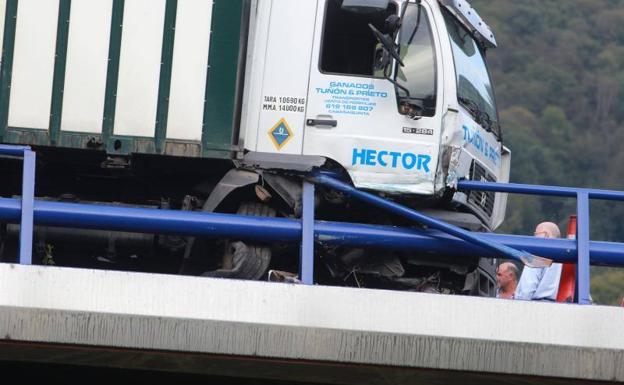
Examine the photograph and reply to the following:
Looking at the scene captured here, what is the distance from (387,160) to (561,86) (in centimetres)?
5770

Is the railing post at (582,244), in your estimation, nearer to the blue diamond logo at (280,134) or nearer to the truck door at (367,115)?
the truck door at (367,115)

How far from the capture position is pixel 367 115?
8.87 metres

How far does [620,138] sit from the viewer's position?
60375mm

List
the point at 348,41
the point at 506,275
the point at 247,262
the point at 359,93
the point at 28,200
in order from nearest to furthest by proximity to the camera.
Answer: the point at 28,200
the point at 247,262
the point at 359,93
the point at 348,41
the point at 506,275

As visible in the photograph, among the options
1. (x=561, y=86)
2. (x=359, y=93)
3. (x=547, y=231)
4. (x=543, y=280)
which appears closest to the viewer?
(x=359, y=93)

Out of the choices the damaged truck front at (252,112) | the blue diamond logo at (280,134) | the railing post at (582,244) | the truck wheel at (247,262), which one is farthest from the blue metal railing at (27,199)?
the railing post at (582,244)

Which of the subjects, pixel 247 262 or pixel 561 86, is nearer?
pixel 247 262

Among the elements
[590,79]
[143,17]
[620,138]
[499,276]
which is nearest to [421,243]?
[143,17]

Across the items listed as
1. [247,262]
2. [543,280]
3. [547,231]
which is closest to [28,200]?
[247,262]

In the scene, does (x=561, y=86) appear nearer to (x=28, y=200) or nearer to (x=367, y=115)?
(x=367, y=115)

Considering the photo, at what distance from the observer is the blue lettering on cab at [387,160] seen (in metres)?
8.83

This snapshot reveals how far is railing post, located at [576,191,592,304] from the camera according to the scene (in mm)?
7395

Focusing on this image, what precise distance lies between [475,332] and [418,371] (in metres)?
0.31

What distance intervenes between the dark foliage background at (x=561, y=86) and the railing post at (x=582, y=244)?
4371 centimetres
